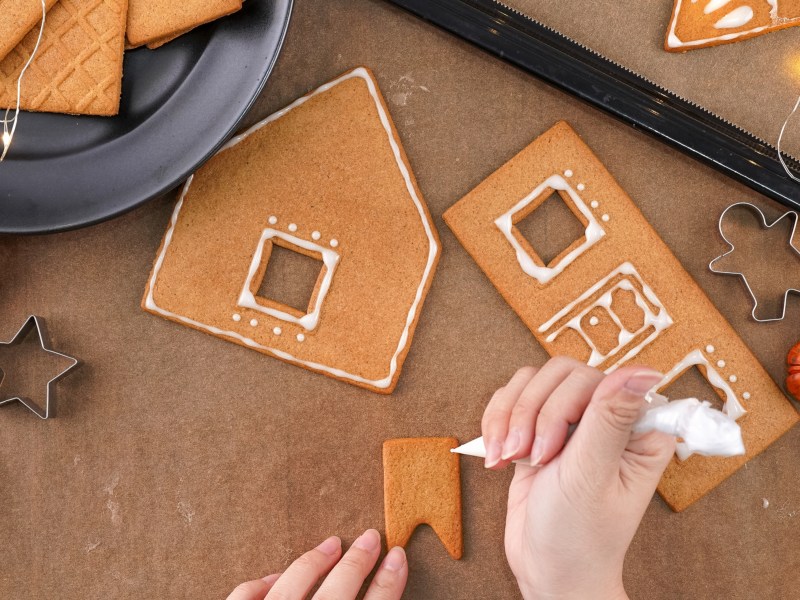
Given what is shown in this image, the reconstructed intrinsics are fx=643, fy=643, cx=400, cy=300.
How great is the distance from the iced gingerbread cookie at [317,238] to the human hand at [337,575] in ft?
0.88

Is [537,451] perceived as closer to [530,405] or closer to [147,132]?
[530,405]

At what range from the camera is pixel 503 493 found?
1094 mm

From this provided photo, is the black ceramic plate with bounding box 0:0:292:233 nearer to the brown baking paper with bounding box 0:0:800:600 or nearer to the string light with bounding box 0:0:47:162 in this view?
the string light with bounding box 0:0:47:162

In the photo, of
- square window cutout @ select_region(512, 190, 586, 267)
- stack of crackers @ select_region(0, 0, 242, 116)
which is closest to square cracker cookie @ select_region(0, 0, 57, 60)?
stack of crackers @ select_region(0, 0, 242, 116)

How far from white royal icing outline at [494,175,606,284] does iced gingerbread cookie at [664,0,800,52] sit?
297mm

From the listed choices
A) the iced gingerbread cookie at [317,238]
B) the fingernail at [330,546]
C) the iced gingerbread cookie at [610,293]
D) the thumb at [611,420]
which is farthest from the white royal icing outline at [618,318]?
the fingernail at [330,546]

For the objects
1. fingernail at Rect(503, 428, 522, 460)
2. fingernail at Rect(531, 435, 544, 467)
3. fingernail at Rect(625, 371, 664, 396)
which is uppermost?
fingernail at Rect(625, 371, 664, 396)

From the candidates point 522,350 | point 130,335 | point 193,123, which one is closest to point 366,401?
point 522,350

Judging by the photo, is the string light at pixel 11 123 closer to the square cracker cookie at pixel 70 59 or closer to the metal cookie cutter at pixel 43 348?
the square cracker cookie at pixel 70 59

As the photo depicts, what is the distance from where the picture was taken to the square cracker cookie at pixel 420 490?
1.08 meters

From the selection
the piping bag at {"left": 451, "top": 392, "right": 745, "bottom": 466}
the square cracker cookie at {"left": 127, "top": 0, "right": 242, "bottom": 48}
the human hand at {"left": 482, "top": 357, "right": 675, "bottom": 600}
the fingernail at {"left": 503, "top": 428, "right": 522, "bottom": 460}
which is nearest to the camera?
the piping bag at {"left": 451, "top": 392, "right": 745, "bottom": 466}

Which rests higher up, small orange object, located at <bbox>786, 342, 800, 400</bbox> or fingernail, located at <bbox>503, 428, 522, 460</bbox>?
fingernail, located at <bbox>503, 428, 522, 460</bbox>

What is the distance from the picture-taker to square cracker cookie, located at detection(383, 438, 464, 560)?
108 cm

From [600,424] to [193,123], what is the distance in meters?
0.71
